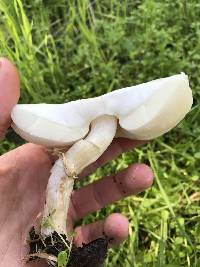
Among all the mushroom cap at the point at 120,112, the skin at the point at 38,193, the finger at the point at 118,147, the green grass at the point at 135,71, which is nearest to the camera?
the mushroom cap at the point at 120,112

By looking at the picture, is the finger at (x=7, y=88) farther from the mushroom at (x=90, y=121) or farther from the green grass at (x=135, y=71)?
the green grass at (x=135, y=71)

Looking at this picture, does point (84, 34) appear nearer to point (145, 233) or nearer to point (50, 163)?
point (50, 163)

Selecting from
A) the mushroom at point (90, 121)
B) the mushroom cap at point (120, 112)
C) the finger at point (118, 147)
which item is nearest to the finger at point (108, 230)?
the finger at point (118, 147)

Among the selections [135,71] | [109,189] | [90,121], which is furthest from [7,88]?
[135,71]

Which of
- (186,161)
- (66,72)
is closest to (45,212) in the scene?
(186,161)

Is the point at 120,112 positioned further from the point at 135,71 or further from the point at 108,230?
the point at 135,71

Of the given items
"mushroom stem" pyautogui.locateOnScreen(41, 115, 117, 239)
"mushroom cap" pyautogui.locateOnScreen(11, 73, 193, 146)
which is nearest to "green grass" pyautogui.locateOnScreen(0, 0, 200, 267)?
"mushroom stem" pyautogui.locateOnScreen(41, 115, 117, 239)
